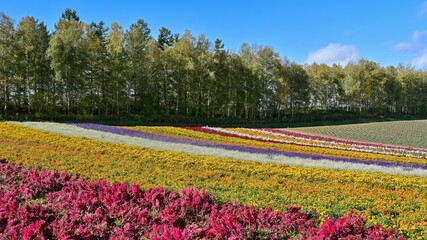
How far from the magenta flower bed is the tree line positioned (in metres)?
34.6

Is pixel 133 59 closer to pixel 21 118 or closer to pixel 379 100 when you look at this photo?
pixel 21 118

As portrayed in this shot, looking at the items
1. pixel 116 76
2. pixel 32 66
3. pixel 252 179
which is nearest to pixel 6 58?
pixel 32 66

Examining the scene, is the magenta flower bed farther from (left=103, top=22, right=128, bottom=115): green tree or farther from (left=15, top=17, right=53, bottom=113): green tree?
(left=103, top=22, right=128, bottom=115): green tree

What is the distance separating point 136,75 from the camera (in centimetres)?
4647

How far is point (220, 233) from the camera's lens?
224 inches

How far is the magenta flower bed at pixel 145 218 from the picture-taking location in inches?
226

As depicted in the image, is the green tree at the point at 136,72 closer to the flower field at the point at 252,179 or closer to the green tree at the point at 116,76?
the green tree at the point at 116,76

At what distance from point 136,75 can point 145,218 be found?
41.7 meters

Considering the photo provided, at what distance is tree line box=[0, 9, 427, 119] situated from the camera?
129 ft

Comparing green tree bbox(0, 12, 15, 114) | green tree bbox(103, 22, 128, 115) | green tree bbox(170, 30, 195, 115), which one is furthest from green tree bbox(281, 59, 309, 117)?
green tree bbox(0, 12, 15, 114)

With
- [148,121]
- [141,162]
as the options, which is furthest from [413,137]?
[141,162]

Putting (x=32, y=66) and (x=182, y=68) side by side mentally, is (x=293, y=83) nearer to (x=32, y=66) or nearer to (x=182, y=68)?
(x=182, y=68)

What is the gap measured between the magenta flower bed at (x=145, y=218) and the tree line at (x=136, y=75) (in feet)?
113

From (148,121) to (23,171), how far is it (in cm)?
3312
